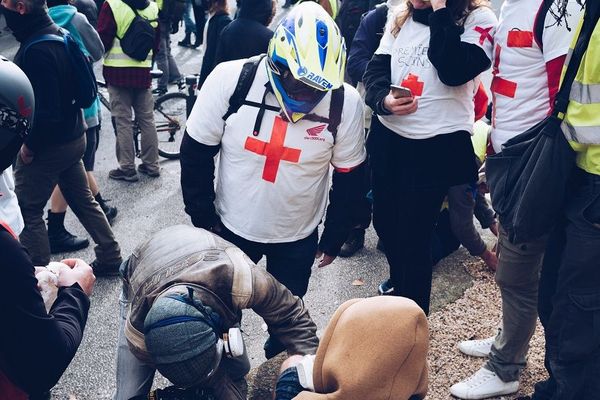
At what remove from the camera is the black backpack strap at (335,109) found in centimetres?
299

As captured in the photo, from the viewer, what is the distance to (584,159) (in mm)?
2488

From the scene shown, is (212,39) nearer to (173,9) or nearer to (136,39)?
(136,39)

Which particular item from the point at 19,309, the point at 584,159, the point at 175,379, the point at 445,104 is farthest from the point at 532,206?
the point at 19,309

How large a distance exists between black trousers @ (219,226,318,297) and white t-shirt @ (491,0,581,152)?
3.32 feet

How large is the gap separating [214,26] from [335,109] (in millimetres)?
3070

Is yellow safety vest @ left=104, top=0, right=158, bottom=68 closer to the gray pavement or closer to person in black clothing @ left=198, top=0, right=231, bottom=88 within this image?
person in black clothing @ left=198, top=0, right=231, bottom=88

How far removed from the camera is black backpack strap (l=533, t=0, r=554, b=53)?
2.77 meters

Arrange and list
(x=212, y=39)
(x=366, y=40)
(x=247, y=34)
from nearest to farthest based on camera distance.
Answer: (x=366, y=40) < (x=247, y=34) < (x=212, y=39)

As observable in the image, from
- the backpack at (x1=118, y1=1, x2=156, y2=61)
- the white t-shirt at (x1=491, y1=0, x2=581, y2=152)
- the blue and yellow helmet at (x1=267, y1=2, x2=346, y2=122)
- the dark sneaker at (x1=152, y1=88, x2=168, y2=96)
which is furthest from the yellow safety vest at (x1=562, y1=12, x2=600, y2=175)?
the dark sneaker at (x1=152, y1=88, x2=168, y2=96)

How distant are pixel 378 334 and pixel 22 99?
139 centimetres

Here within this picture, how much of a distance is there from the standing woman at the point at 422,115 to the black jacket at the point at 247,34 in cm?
171

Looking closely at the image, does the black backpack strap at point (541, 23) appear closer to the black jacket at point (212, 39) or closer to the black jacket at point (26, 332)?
the black jacket at point (26, 332)

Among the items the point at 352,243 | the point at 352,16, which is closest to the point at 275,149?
the point at 352,243

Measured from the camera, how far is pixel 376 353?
1.92 metres
